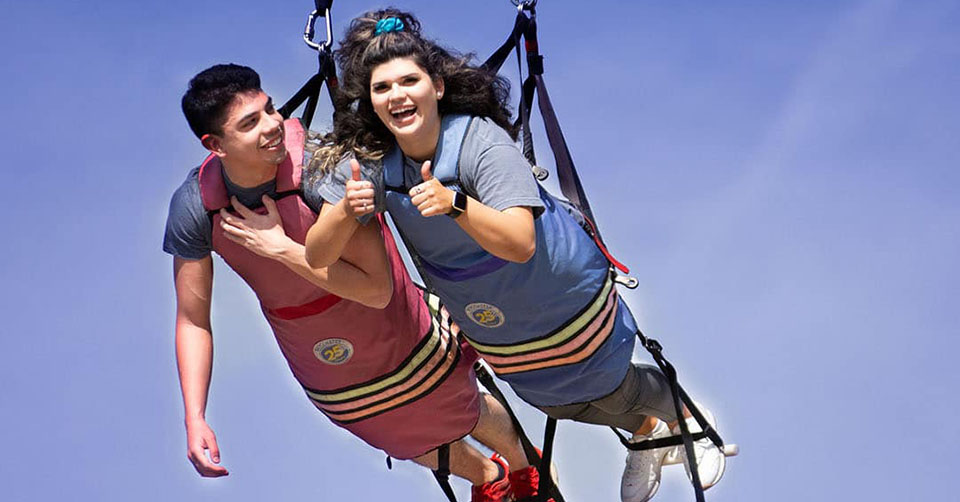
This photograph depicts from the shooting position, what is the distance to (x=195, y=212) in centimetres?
530

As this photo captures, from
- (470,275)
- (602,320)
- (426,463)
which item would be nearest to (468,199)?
(470,275)

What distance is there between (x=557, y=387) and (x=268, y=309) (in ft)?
3.35

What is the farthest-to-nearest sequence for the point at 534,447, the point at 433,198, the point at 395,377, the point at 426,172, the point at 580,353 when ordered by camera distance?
the point at 534,447
the point at 395,377
the point at 580,353
the point at 426,172
the point at 433,198

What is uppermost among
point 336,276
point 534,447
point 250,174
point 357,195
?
point 250,174

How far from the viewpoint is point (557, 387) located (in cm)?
555

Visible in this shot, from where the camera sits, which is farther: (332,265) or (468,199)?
(332,265)

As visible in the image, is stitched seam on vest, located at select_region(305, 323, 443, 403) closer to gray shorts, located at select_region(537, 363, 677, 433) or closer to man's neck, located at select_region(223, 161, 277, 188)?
gray shorts, located at select_region(537, 363, 677, 433)

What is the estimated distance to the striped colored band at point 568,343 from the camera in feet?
17.5

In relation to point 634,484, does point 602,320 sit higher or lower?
higher

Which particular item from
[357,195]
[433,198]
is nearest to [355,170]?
[357,195]

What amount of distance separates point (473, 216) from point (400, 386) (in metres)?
1.32

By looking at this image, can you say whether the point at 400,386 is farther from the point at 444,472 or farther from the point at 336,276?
the point at 336,276

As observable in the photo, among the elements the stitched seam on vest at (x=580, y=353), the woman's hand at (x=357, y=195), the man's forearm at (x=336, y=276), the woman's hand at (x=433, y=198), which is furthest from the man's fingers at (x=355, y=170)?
the stitched seam on vest at (x=580, y=353)

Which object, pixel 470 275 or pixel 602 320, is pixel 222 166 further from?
pixel 602 320
